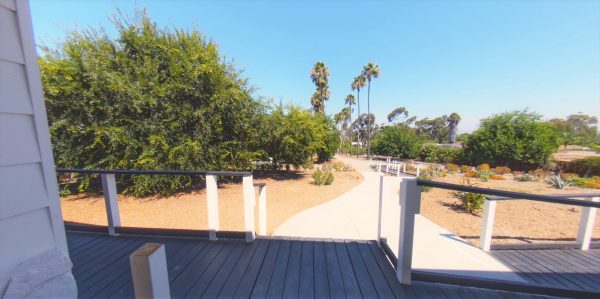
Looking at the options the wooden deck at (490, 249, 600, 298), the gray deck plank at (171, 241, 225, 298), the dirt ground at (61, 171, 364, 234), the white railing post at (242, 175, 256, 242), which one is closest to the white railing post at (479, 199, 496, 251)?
the wooden deck at (490, 249, 600, 298)

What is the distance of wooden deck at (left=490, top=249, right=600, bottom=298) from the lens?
2118 millimetres

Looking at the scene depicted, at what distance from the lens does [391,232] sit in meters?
3.87

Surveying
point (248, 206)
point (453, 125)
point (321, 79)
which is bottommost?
point (248, 206)

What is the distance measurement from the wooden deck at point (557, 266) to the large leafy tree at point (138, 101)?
7090mm

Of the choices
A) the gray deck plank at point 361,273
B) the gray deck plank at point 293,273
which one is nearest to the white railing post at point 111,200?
the gray deck plank at point 293,273

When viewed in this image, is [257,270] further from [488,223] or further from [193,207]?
[193,207]

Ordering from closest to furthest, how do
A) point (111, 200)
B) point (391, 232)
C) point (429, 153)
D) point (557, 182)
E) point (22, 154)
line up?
point (22, 154) < point (111, 200) < point (391, 232) < point (557, 182) < point (429, 153)

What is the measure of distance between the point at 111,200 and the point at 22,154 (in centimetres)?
212

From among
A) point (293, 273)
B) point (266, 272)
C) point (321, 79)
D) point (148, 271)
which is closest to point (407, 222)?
point (293, 273)

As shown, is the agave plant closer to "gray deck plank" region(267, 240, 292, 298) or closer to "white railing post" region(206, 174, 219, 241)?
"gray deck plank" region(267, 240, 292, 298)

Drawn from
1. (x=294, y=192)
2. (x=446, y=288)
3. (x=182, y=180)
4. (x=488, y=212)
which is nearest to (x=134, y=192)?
(x=182, y=180)

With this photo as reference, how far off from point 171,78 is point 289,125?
466 cm

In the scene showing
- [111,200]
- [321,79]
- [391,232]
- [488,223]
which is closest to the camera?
[111,200]

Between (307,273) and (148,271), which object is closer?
(148,271)
